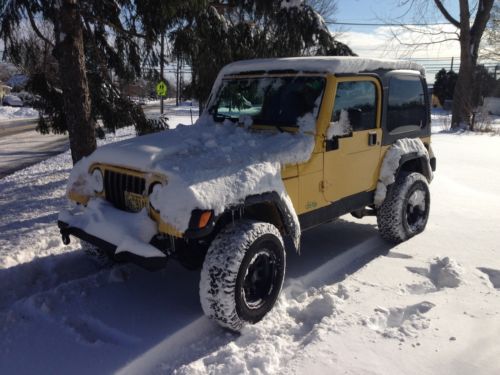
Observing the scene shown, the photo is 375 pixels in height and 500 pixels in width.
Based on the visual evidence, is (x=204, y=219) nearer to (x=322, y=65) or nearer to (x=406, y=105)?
(x=322, y=65)

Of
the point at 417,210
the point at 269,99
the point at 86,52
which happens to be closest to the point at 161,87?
the point at 86,52

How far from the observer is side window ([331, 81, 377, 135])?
3930 mm

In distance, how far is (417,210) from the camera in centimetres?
512

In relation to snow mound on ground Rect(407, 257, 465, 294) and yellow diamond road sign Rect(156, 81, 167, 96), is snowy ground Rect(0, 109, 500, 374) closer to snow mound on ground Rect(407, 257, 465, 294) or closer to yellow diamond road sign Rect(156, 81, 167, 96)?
snow mound on ground Rect(407, 257, 465, 294)

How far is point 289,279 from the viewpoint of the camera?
3963 millimetres

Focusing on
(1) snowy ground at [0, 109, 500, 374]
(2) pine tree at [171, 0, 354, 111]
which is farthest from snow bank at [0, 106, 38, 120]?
(1) snowy ground at [0, 109, 500, 374]

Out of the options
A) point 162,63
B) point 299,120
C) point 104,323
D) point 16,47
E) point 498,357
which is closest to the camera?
point 498,357

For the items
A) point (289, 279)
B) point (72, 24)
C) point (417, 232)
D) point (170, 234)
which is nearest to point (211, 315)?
point (170, 234)

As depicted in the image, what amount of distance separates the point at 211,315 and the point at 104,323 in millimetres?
838

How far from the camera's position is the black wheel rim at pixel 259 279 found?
3.26 m

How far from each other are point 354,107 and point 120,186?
86.1 inches

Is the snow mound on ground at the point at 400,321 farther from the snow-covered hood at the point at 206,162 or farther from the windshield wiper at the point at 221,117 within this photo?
the windshield wiper at the point at 221,117

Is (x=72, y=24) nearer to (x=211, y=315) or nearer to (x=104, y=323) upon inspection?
(x=104, y=323)

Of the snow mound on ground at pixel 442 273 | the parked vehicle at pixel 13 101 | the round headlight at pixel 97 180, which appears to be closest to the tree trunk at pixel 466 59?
the snow mound on ground at pixel 442 273
